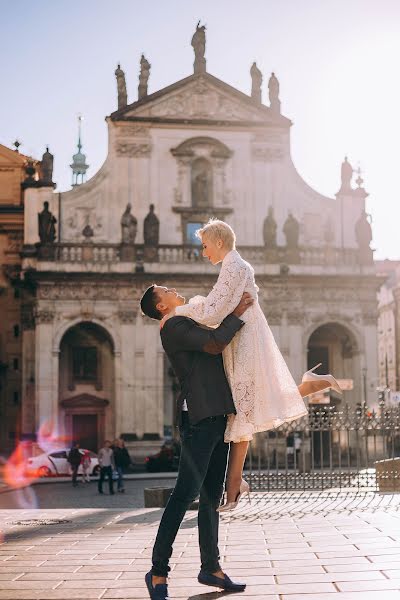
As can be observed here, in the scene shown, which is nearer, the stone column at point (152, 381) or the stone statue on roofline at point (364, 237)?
the stone column at point (152, 381)

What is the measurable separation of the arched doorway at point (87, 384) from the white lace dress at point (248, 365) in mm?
33515

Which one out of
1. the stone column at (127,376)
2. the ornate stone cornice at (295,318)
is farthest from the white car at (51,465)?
the ornate stone cornice at (295,318)

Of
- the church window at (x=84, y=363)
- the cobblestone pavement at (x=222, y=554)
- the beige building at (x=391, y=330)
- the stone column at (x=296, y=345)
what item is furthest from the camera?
the beige building at (x=391, y=330)

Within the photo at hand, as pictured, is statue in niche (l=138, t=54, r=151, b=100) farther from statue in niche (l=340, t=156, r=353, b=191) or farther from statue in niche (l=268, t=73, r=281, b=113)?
statue in niche (l=340, t=156, r=353, b=191)

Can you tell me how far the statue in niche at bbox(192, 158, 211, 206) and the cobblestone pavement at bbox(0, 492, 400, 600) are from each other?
3176cm

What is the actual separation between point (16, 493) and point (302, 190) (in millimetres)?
22746

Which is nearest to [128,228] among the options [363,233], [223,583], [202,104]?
[202,104]

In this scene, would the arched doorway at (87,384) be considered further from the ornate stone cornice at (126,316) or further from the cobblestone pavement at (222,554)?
the cobblestone pavement at (222,554)

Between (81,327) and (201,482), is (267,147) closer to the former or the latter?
(81,327)

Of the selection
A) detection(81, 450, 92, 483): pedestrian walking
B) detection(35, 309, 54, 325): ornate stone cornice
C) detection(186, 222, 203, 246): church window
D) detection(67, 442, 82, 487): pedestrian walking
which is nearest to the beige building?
→ detection(186, 222, 203, 246): church window

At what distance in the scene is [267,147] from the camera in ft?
136

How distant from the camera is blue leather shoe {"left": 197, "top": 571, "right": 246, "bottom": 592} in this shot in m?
5.18

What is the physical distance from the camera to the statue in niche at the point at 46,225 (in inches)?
1497

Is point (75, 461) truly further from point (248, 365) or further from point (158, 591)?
point (158, 591)
